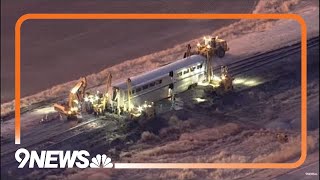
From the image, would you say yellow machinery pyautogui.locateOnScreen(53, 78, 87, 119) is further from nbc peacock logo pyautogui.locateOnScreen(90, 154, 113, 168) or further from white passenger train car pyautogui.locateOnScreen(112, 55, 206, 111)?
nbc peacock logo pyautogui.locateOnScreen(90, 154, 113, 168)

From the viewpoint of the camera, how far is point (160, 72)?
5.91 meters

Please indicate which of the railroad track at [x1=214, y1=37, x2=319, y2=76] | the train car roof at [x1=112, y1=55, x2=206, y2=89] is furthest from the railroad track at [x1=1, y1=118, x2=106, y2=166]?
the railroad track at [x1=214, y1=37, x2=319, y2=76]

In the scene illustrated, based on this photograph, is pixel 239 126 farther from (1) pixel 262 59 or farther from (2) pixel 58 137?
(2) pixel 58 137

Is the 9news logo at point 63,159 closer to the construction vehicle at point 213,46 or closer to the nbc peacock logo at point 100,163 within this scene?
the nbc peacock logo at point 100,163

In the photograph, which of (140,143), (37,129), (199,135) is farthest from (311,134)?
(37,129)

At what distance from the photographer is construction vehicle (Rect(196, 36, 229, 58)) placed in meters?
6.09

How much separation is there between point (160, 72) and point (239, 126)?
0.87 meters

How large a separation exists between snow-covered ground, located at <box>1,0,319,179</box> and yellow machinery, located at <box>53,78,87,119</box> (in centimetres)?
10

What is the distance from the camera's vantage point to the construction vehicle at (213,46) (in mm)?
6090

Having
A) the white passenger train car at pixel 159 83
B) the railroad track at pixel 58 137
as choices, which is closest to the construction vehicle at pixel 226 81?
the white passenger train car at pixel 159 83

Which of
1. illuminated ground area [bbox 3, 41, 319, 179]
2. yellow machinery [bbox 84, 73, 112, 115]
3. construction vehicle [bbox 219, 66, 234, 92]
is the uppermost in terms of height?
construction vehicle [bbox 219, 66, 234, 92]

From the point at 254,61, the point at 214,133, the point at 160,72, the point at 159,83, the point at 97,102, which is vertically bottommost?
the point at 214,133

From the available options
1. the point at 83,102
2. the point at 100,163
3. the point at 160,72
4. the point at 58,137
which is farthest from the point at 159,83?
the point at 58,137

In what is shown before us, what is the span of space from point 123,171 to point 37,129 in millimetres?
930
